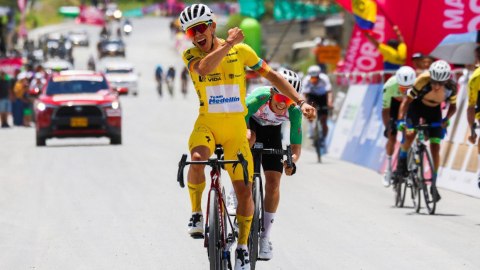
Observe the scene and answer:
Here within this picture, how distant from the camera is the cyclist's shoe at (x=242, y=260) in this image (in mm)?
6969

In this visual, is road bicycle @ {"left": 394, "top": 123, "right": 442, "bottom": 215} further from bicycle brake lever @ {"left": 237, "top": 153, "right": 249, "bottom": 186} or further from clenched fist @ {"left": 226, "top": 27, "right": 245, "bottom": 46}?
clenched fist @ {"left": 226, "top": 27, "right": 245, "bottom": 46}

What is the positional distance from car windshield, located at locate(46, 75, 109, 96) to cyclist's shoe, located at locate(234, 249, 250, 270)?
55.5 feet

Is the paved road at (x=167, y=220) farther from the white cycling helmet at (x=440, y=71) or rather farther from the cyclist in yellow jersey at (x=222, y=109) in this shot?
the white cycling helmet at (x=440, y=71)

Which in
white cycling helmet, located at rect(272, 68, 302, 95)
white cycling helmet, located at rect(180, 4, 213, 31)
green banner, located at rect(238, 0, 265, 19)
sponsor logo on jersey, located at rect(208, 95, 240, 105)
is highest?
green banner, located at rect(238, 0, 265, 19)

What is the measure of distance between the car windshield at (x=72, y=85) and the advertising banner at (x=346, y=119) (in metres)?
6.09

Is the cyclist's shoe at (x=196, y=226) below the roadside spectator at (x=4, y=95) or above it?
above

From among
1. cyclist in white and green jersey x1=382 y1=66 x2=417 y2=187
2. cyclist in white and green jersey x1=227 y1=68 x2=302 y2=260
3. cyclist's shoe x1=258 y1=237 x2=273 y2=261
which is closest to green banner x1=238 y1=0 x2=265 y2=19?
cyclist in white and green jersey x1=382 y1=66 x2=417 y2=187

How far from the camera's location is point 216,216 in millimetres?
6586

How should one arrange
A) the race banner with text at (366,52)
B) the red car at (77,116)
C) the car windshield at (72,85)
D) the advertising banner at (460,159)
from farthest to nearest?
the car windshield at (72,85), the red car at (77,116), the race banner with text at (366,52), the advertising banner at (460,159)

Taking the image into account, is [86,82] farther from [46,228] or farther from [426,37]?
[46,228]

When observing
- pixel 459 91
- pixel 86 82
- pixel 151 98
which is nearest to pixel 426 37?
pixel 459 91

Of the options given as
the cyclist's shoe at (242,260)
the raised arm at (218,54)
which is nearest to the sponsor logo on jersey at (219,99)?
the raised arm at (218,54)

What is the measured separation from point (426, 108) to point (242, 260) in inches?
243

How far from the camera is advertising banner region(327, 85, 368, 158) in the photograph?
20.0 meters
